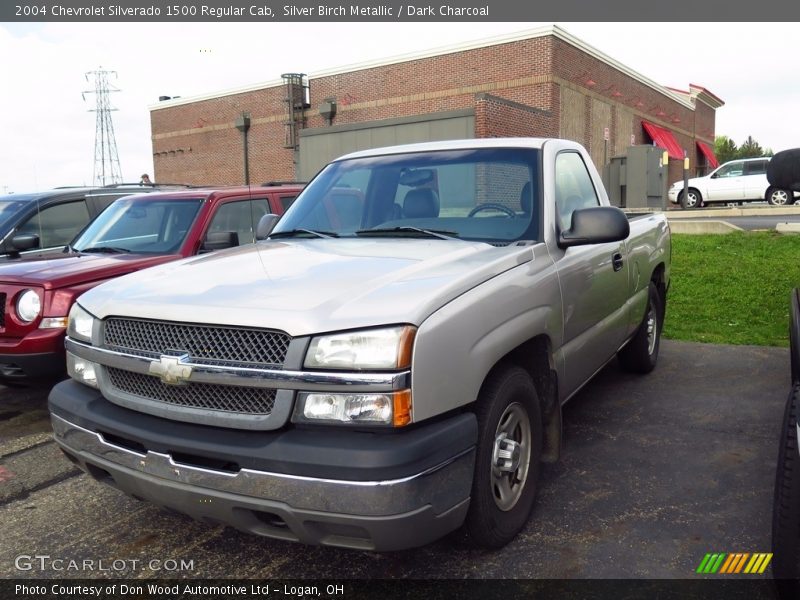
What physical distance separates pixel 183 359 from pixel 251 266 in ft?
2.39

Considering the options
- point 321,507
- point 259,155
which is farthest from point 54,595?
point 259,155

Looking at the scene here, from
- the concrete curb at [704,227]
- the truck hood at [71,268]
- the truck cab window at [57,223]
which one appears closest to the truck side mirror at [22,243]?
the truck cab window at [57,223]

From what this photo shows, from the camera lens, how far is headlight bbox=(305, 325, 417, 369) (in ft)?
7.70

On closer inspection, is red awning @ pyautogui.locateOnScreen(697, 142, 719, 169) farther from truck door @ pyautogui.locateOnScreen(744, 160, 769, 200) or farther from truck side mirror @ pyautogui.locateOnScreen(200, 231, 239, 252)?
truck side mirror @ pyautogui.locateOnScreen(200, 231, 239, 252)

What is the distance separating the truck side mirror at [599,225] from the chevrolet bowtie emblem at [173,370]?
6.57 ft


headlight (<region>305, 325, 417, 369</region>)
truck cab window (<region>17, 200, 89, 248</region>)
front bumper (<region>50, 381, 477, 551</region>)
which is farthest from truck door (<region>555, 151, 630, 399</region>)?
truck cab window (<region>17, 200, 89, 248</region>)

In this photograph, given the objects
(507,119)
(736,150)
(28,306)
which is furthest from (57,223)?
(736,150)

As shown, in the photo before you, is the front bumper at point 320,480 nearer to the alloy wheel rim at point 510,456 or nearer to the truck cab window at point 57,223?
the alloy wheel rim at point 510,456

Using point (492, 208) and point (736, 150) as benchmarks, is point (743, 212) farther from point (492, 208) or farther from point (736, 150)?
point (736, 150)

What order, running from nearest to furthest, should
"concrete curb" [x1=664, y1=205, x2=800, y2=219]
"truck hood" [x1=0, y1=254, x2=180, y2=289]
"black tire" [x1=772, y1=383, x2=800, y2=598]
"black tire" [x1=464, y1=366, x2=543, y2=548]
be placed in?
1. "black tire" [x1=772, y1=383, x2=800, y2=598]
2. "black tire" [x1=464, y1=366, x2=543, y2=548]
3. "truck hood" [x1=0, y1=254, x2=180, y2=289]
4. "concrete curb" [x1=664, y1=205, x2=800, y2=219]

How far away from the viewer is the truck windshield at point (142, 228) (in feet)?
19.3

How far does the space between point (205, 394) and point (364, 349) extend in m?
0.66

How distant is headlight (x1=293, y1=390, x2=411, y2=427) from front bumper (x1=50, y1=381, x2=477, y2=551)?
5 cm

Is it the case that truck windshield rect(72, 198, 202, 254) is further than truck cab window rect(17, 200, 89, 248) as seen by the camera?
No
